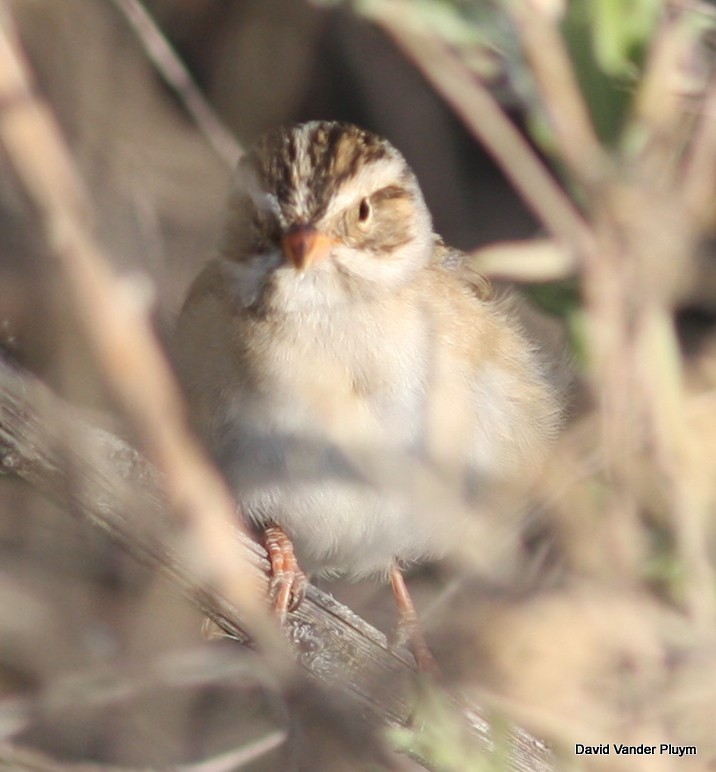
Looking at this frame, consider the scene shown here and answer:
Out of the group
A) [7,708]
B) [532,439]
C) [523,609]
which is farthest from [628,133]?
[7,708]

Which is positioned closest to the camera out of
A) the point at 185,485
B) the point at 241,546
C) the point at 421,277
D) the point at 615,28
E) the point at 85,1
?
the point at 185,485

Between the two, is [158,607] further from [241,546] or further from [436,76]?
[436,76]

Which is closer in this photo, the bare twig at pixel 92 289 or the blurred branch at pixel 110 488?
the bare twig at pixel 92 289

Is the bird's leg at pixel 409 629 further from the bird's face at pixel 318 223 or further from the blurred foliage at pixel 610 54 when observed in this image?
the blurred foliage at pixel 610 54

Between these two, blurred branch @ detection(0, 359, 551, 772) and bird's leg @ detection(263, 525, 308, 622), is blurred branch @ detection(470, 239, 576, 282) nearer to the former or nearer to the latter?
bird's leg @ detection(263, 525, 308, 622)

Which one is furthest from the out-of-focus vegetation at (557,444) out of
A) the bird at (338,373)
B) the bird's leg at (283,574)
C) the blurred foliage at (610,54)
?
the bird's leg at (283,574)

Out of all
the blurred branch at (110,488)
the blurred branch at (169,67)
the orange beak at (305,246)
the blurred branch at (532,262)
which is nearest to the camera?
the blurred branch at (110,488)

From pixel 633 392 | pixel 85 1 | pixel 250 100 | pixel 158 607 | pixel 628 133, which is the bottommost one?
pixel 158 607

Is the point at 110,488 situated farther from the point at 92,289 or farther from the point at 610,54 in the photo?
the point at 610,54
